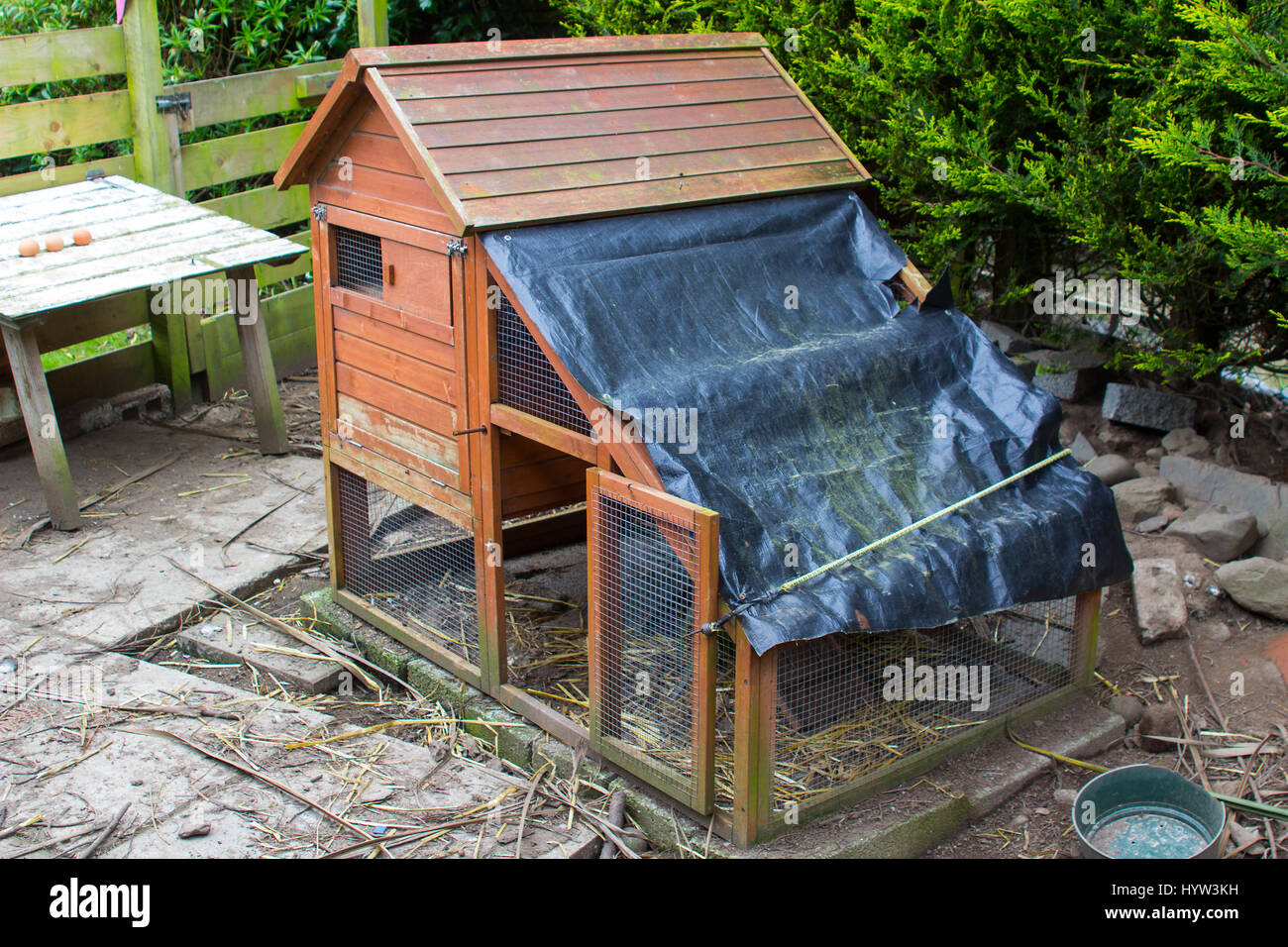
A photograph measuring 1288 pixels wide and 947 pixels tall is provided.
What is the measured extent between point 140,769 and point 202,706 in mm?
450

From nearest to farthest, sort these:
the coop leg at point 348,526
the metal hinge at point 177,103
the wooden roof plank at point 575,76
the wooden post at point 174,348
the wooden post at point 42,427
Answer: the wooden roof plank at point 575,76 < the coop leg at point 348,526 < the wooden post at point 42,427 < the metal hinge at point 177,103 < the wooden post at point 174,348

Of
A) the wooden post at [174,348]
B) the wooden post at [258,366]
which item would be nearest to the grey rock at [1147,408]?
the wooden post at [258,366]

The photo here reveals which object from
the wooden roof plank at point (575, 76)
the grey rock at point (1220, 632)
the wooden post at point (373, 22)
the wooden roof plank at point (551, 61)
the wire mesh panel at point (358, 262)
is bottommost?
the grey rock at point (1220, 632)

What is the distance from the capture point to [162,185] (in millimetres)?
7113

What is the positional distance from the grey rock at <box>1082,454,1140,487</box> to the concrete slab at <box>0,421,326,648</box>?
3675 millimetres

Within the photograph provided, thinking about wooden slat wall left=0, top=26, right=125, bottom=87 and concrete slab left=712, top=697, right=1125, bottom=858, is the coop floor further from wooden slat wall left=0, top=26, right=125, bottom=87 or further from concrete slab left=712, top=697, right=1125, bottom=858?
wooden slat wall left=0, top=26, right=125, bottom=87

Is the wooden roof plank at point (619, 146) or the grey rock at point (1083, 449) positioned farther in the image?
the grey rock at point (1083, 449)

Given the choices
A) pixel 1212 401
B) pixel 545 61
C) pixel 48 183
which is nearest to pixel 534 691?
pixel 545 61

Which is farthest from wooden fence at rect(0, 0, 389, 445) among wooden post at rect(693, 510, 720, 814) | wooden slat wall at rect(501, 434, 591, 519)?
wooden post at rect(693, 510, 720, 814)

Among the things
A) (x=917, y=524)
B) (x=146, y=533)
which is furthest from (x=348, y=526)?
(x=917, y=524)

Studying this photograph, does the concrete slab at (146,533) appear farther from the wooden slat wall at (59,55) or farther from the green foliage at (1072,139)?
the green foliage at (1072,139)

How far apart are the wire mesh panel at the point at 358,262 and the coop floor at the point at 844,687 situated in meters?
1.48

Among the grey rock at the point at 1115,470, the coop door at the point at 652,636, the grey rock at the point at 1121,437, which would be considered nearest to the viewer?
the coop door at the point at 652,636

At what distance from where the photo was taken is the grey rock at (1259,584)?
15.4ft
